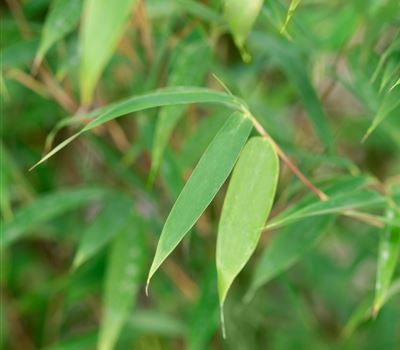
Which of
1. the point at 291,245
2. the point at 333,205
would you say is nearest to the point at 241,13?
the point at 333,205

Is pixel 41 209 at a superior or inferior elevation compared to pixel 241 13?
inferior

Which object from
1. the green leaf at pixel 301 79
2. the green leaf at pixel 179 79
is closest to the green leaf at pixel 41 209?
the green leaf at pixel 179 79

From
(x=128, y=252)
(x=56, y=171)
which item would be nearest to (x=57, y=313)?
(x=56, y=171)

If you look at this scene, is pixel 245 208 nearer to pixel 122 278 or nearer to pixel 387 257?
pixel 387 257

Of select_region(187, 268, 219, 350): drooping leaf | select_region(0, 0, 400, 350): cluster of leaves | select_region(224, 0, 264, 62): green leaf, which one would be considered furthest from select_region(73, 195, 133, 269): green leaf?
select_region(224, 0, 264, 62): green leaf

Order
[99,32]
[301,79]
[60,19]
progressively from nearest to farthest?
[99,32] → [60,19] → [301,79]

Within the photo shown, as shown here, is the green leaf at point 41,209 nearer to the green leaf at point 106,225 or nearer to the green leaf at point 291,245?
the green leaf at point 106,225
